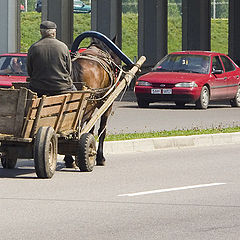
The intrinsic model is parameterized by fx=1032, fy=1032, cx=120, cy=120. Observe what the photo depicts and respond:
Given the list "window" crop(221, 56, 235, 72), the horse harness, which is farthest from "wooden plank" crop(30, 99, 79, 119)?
"window" crop(221, 56, 235, 72)

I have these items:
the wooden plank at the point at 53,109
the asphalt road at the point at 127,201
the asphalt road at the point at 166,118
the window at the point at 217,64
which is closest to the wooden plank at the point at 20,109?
the wooden plank at the point at 53,109

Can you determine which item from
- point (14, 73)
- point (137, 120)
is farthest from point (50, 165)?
point (14, 73)

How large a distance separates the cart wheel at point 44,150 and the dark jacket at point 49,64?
3.02ft

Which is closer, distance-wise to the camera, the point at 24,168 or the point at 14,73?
the point at 24,168

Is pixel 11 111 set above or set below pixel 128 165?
above

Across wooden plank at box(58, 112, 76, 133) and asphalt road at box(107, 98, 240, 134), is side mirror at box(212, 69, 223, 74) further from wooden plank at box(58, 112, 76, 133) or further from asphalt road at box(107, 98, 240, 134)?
wooden plank at box(58, 112, 76, 133)

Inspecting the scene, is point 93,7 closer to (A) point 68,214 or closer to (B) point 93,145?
(B) point 93,145

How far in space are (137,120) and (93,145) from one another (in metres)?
9.75

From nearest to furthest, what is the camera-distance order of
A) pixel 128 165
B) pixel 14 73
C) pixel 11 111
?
1. pixel 11 111
2. pixel 128 165
3. pixel 14 73

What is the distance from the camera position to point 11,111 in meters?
12.5

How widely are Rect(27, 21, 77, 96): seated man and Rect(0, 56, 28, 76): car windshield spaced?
38.9ft

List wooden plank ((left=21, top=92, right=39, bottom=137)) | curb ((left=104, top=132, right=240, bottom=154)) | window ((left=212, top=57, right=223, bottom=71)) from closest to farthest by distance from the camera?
wooden plank ((left=21, top=92, right=39, bottom=137))
curb ((left=104, top=132, right=240, bottom=154))
window ((left=212, top=57, right=223, bottom=71))

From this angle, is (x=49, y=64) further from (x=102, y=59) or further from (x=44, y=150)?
(x=102, y=59)

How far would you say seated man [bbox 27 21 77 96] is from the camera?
13.4 metres
